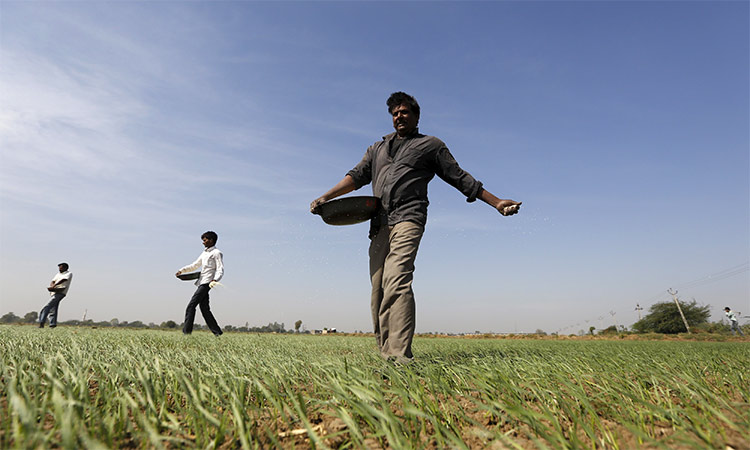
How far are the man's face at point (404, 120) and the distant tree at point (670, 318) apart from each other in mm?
55784

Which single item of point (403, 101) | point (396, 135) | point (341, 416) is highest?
point (403, 101)

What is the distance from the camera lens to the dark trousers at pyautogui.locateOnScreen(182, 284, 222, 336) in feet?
21.8

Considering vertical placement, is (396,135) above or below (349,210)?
above

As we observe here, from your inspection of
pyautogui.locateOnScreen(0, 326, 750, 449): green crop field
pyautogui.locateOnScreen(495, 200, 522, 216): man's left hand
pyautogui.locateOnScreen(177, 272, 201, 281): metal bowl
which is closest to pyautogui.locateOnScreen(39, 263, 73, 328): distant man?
pyautogui.locateOnScreen(177, 272, 201, 281): metal bowl

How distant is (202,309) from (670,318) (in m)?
58.3

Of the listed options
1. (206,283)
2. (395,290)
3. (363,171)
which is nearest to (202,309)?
(206,283)

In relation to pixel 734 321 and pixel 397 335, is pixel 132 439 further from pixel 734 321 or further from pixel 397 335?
pixel 734 321

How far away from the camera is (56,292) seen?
10.1 m

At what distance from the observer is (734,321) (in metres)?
23.3

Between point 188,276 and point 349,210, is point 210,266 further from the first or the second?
point 349,210

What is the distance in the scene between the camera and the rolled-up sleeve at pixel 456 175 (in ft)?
10.5

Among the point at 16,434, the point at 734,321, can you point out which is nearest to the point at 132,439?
the point at 16,434

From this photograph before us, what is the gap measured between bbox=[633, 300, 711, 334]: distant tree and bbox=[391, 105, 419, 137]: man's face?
Result: 183 feet

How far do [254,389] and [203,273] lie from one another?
5.86 m
